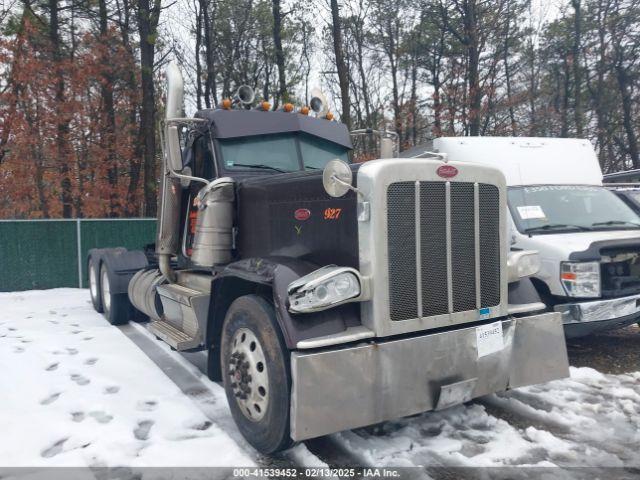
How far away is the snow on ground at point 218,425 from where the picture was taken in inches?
136

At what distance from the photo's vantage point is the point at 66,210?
19344mm

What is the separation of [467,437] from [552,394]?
129 centimetres

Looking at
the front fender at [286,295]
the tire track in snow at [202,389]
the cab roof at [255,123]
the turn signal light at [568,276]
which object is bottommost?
the tire track in snow at [202,389]

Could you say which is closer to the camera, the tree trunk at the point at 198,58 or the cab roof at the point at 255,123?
the cab roof at the point at 255,123

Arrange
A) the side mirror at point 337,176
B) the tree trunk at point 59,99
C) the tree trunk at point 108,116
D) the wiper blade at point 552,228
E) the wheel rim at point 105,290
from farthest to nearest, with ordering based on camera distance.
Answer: the tree trunk at point 108,116 < the tree trunk at point 59,99 < the wheel rim at point 105,290 < the wiper blade at point 552,228 < the side mirror at point 337,176

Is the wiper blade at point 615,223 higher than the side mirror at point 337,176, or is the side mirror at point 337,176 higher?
the side mirror at point 337,176

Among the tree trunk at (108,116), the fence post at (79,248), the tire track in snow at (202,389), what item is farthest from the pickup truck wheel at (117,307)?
the tree trunk at (108,116)

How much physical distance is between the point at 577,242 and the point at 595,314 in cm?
78

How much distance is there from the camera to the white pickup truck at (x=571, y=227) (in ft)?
17.6

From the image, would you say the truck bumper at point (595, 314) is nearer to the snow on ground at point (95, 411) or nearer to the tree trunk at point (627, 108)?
the snow on ground at point (95, 411)

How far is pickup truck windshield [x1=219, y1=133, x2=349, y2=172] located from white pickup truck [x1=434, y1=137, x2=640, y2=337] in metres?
2.64

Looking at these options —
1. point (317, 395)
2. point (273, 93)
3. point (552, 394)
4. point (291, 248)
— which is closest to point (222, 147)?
point (291, 248)

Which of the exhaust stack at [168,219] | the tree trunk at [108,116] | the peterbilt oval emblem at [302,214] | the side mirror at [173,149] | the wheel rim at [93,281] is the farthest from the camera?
the tree trunk at [108,116]

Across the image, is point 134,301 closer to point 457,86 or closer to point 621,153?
point 457,86
